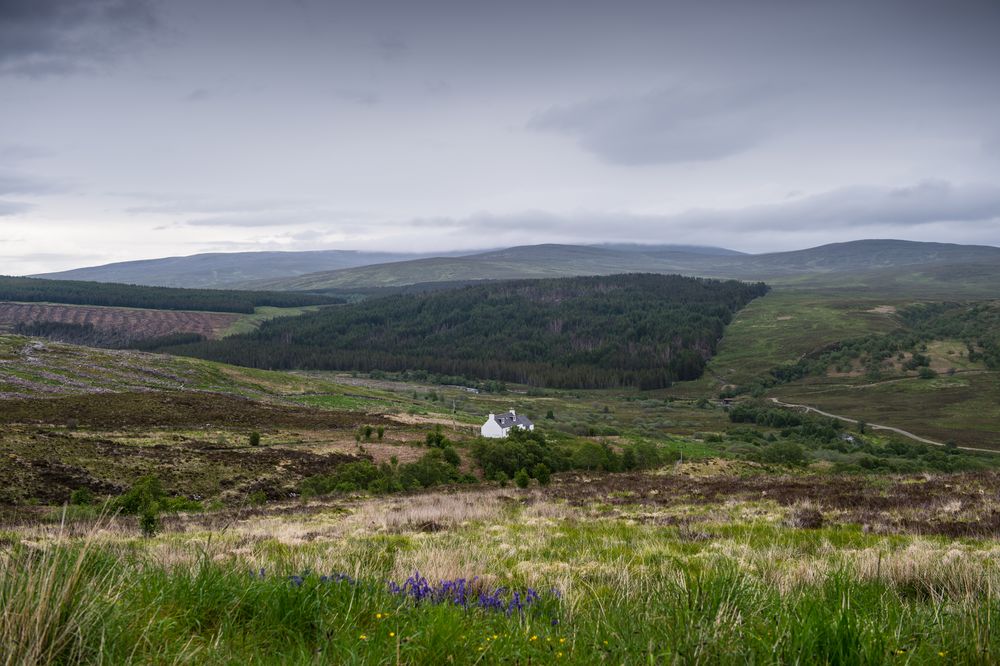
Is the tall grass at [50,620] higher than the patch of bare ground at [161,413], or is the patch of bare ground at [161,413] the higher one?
the tall grass at [50,620]

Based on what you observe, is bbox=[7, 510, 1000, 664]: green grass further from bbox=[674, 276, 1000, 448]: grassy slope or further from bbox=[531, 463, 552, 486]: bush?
bbox=[674, 276, 1000, 448]: grassy slope

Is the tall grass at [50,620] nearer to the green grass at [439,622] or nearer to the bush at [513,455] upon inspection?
the green grass at [439,622]

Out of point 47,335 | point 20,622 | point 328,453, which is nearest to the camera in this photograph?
point 20,622

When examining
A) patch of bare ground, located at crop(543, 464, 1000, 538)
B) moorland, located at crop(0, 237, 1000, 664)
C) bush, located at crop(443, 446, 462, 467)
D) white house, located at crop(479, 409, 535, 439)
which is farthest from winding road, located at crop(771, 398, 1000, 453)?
patch of bare ground, located at crop(543, 464, 1000, 538)

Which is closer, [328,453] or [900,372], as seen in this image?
[328,453]

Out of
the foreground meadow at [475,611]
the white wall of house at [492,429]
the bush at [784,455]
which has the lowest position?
the bush at [784,455]

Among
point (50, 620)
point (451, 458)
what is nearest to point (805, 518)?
point (50, 620)

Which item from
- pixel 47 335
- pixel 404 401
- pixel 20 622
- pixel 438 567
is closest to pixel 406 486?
pixel 438 567

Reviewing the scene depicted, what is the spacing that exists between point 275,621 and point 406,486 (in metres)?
33.1

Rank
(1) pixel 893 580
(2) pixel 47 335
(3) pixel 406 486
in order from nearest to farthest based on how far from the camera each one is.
A: (1) pixel 893 580 < (3) pixel 406 486 < (2) pixel 47 335

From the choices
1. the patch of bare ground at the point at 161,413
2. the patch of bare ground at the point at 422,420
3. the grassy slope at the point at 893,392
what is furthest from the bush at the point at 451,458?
the grassy slope at the point at 893,392

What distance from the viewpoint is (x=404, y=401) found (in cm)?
10450

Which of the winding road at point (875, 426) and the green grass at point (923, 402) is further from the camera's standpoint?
the green grass at point (923, 402)

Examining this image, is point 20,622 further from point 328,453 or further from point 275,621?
point 328,453
